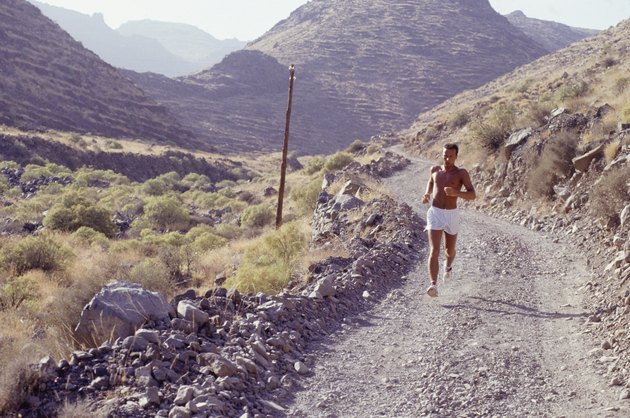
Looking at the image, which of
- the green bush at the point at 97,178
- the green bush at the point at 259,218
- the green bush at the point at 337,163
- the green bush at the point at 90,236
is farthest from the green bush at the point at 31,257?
the green bush at the point at 97,178

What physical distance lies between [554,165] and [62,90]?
6656 cm

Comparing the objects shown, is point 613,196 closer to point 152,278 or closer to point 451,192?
point 451,192

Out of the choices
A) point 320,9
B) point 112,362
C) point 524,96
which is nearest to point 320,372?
point 112,362

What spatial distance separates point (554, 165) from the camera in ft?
54.7

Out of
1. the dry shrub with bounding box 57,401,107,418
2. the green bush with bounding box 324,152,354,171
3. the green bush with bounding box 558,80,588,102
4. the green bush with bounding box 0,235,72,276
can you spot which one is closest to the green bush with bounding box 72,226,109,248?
the green bush with bounding box 0,235,72,276

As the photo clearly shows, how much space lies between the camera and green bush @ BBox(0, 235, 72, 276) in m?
16.2

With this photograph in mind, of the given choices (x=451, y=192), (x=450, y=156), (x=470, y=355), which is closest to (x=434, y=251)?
(x=451, y=192)

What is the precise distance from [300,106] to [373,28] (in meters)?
34.1

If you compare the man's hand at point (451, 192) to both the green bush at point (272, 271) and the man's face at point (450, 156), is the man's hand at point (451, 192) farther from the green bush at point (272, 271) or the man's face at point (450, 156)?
the green bush at point (272, 271)

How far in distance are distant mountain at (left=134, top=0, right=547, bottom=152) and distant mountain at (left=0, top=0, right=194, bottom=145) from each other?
39.5ft

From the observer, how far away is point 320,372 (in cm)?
618

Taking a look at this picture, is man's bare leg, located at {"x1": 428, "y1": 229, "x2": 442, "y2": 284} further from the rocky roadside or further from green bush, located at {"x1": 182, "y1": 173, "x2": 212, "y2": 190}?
green bush, located at {"x1": 182, "y1": 173, "x2": 212, "y2": 190}

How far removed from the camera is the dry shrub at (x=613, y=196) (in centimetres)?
1088

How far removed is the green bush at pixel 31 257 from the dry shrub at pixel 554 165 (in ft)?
43.7
